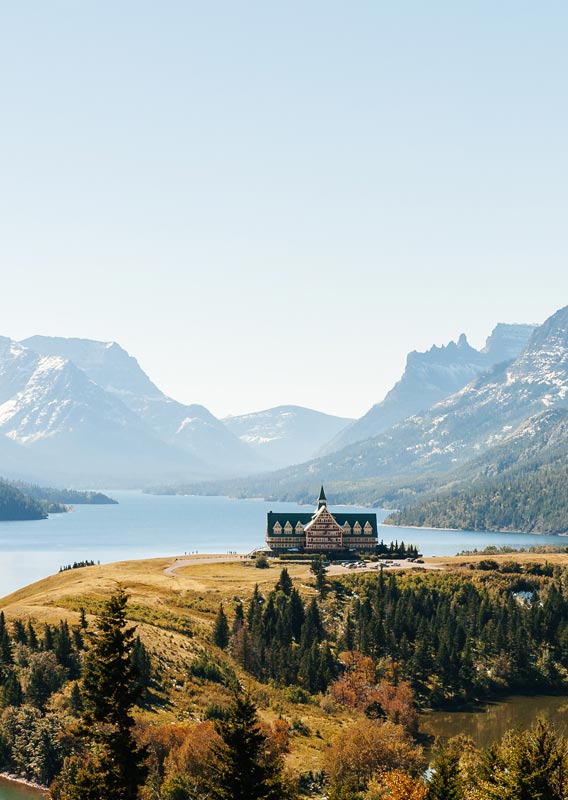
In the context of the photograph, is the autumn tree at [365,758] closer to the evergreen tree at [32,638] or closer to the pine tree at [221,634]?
the evergreen tree at [32,638]

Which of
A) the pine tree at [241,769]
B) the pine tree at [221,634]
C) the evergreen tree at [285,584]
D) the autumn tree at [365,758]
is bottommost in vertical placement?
the autumn tree at [365,758]

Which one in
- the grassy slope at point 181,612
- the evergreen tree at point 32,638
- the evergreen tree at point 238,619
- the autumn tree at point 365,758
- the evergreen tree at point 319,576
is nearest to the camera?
the autumn tree at point 365,758

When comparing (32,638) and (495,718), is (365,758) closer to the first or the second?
(495,718)

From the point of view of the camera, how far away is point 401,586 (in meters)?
165

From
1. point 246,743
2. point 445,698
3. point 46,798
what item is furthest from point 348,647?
point 246,743

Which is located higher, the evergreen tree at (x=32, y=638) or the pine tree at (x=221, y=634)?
the evergreen tree at (x=32, y=638)

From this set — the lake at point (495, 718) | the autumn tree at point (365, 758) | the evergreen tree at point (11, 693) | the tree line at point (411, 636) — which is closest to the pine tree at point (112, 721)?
the autumn tree at point (365, 758)

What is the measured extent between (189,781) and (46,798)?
15.4 meters

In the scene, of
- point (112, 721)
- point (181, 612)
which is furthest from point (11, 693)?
point (181, 612)

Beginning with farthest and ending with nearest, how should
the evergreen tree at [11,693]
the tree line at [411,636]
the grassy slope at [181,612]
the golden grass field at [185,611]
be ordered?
the tree line at [411,636], the golden grass field at [185,611], the grassy slope at [181,612], the evergreen tree at [11,693]

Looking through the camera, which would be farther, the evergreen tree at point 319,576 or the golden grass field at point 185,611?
the evergreen tree at point 319,576

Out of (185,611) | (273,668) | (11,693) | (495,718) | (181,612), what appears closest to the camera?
(11,693)

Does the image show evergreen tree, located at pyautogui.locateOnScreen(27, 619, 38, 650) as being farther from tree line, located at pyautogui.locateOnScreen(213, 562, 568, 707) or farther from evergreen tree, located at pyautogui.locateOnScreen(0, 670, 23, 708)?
tree line, located at pyautogui.locateOnScreen(213, 562, 568, 707)

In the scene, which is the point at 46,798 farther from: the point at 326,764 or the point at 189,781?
the point at 326,764
